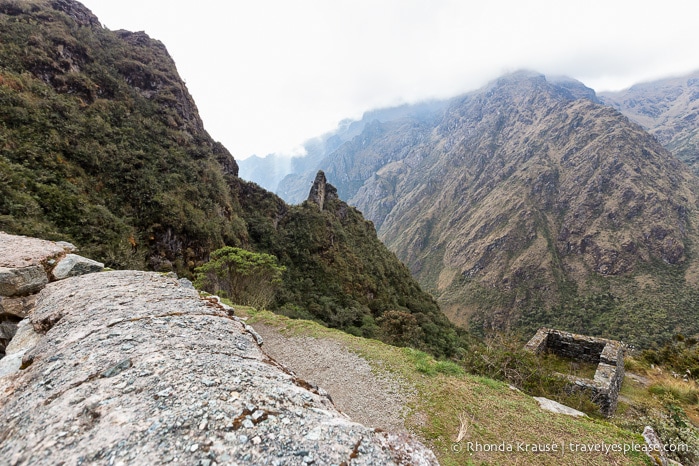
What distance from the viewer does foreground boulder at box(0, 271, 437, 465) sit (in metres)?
2.91

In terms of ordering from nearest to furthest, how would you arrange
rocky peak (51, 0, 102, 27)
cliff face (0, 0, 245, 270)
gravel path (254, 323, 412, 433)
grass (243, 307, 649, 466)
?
grass (243, 307, 649, 466) < gravel path (254, 323, 412, 433) < cliff face (0, 0, 245, 270) < rocky peak (51, 0, 102, 27)

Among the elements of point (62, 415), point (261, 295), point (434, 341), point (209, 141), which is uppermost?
point (209, 141)

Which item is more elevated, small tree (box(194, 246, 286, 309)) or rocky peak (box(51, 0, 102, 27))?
rocky peak (box(51, 0, 102, 27))

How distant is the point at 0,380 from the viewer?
177 inches

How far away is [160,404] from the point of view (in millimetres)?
3477

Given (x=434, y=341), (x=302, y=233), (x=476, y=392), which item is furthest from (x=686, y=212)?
(x=476, y=392)

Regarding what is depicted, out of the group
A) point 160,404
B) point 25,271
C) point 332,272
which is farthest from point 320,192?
point 160,404

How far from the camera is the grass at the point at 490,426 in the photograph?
19.1 ft

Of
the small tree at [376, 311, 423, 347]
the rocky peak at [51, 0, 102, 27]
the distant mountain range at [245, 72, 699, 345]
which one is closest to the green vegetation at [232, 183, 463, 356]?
the small tree at [376, 311, 423, 347]

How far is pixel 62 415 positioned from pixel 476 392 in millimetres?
8760

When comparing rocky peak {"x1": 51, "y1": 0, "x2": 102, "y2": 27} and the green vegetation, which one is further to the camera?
rocky peak {"x1": 51, "y1": 0, "x2": 102, "y2": 27}

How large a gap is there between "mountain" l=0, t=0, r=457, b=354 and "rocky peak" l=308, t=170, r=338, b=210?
44.1 feet

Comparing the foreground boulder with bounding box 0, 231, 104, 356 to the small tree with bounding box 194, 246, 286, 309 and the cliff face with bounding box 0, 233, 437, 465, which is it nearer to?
the cliff face with bounding box 0, 233, 437, 465

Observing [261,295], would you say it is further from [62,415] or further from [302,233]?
[302,233]
